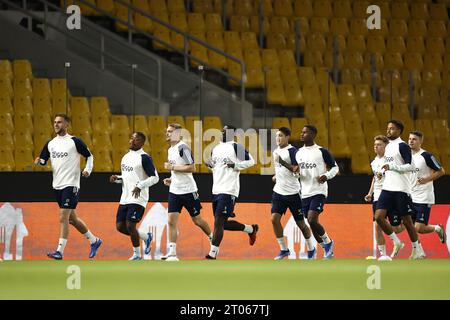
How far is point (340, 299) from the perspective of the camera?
14.1 m

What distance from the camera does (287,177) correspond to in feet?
61.5

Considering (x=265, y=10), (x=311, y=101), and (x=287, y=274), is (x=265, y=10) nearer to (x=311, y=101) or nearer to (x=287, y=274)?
(x=311, y=101)

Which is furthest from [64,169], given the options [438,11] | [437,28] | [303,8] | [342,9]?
[438,11]

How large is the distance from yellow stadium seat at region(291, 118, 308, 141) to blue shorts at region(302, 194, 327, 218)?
440 cm

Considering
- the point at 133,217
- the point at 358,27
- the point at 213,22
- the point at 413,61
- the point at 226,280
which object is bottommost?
the point at 226,280

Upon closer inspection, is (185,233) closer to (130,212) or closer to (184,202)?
(184,202)

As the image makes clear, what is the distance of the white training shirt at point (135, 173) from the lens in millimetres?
18516

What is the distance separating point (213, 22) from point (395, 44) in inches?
184

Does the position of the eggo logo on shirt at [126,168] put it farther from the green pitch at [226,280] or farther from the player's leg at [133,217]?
the green pitch at [226,280]

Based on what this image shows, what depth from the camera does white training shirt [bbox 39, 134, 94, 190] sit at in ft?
Result: 59.8

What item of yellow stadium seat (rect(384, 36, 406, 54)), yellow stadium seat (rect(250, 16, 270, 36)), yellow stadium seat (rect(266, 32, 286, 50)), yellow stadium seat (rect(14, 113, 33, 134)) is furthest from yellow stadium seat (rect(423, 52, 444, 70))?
yellow stadium seat (rect(14, 113, 33, 134))

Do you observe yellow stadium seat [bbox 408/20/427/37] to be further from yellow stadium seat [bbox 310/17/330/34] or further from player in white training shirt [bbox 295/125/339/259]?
player in white training shirt [bbox 295/125/339/259]

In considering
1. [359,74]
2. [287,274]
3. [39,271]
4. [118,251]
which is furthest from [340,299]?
[359,74]

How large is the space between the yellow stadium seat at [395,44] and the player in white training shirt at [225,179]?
9.23m
